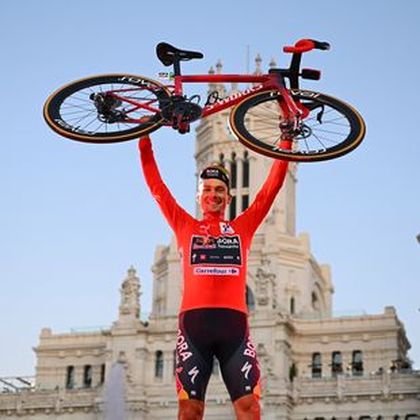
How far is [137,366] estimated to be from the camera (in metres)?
68.7

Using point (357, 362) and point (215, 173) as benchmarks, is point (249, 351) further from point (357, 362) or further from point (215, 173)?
point (357, 362)

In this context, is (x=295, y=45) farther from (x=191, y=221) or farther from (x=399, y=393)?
(x=399, y=393)

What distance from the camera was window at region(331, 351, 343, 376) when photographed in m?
71.7

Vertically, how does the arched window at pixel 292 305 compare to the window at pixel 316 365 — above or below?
above

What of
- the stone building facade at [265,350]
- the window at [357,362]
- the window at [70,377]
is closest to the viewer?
the stone building facade at [265,350]

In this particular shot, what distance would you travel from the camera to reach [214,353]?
11.3m

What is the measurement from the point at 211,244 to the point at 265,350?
55163 millimetres

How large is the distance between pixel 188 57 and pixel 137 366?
189ft

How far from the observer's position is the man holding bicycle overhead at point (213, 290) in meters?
11.0

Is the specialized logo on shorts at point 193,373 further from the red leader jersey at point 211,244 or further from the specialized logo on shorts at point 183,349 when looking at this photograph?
the red leader jersey at point 211,244

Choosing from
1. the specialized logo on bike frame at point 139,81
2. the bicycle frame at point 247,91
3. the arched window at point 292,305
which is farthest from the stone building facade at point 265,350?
the specialized logo on bike frame at point 139,81

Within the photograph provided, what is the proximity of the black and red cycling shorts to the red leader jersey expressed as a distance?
0.15 meters

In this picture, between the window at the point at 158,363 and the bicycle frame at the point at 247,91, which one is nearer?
the bicycle frame at the point at 247,91

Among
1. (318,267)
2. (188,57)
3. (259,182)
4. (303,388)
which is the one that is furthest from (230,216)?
(188,57)
